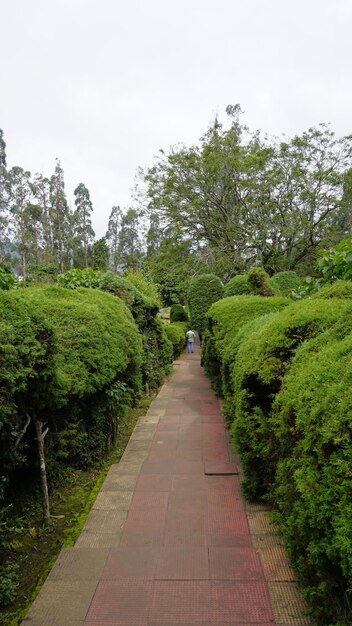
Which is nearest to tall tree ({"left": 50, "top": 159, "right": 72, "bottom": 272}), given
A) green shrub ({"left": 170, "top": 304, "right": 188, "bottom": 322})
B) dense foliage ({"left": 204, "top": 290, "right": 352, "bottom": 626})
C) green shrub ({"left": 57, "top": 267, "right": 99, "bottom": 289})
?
green shrub ({"left": 170, "top": 304, "right": 188, "bottom": 322})

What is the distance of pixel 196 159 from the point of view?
19.4 m

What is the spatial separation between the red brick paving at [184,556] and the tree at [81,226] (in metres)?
44.8

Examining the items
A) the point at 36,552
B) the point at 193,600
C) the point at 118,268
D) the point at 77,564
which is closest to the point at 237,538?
the point at 193,600

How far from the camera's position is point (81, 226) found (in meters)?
50.3

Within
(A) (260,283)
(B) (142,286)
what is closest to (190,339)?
(B) (142,286)

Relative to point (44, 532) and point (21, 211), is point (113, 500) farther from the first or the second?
point (21, 211)

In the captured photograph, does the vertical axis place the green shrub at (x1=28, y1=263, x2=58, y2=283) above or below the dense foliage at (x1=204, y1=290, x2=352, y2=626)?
above

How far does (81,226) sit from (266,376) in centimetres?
4998

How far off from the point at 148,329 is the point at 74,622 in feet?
29.4

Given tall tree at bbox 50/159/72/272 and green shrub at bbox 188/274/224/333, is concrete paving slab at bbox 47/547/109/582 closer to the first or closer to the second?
green shrub at bbox 188/274/224/333

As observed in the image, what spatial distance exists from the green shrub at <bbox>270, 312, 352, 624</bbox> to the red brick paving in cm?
71

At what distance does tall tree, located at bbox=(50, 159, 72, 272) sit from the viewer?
43875mm

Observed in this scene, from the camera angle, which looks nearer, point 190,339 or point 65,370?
point 65,370

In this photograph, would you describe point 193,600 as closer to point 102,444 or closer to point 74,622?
point 74,622
